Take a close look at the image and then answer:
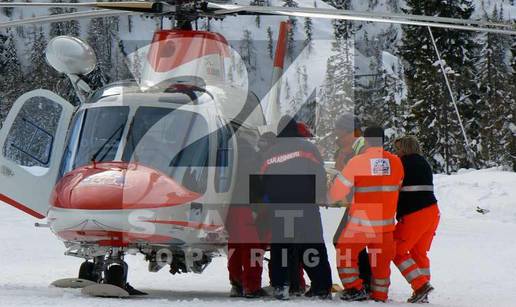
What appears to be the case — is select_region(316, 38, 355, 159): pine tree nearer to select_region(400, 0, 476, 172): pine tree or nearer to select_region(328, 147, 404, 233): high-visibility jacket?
select_region(400, 0, 476, 172): pine tree

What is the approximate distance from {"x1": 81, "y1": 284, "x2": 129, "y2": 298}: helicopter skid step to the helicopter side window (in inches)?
52.7

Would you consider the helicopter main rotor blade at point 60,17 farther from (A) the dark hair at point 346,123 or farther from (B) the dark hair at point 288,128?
(A) the dark hair at point 346,123

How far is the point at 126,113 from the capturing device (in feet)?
24.4

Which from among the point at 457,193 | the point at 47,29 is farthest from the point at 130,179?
the point at 47,29

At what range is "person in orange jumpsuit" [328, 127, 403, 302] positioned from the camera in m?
7.24

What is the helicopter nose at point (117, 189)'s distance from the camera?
6645 millimetres

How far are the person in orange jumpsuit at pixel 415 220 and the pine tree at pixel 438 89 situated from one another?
31261mm

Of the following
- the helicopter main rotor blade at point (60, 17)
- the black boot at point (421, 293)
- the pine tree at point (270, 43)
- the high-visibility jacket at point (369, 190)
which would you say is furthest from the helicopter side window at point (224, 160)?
the pine tree at point (270, 43)

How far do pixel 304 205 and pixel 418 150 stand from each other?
1380mm

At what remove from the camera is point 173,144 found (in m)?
7.29

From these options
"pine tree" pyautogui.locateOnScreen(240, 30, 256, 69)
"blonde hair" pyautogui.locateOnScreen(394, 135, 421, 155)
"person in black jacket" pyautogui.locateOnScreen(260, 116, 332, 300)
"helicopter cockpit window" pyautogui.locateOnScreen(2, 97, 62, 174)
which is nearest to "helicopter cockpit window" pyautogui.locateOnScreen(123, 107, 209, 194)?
"person in black jacket" pyautogui.locateOnScreen(260, 116, 332, 300)

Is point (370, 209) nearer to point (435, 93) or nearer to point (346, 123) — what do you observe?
point (346, 123)

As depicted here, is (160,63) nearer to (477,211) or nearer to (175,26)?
(175,26)

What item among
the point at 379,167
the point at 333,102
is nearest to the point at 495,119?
the point at 333,102
